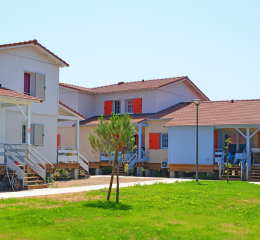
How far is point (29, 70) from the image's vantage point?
20.2 metres

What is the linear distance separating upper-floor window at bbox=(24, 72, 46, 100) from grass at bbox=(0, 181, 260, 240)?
28.0ft

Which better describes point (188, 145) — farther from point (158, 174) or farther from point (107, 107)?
point (107, 107)

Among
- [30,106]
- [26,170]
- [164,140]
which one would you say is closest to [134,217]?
[26,170]

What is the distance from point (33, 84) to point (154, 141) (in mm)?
10232

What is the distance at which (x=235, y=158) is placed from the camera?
2419cm

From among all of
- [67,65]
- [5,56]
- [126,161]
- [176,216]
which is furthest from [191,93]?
[176,216]

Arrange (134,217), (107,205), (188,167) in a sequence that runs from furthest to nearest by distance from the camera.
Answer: (188,167), (107,205), (134,217)

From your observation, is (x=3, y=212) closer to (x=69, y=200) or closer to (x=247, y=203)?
(x=69, y=200)

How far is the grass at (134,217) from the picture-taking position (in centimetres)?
765

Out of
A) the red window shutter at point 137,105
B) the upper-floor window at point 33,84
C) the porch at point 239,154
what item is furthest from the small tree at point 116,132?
A: the red window shutter at point 137,105

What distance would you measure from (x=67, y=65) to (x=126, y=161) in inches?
324

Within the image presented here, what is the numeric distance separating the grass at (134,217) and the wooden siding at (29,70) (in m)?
8.15

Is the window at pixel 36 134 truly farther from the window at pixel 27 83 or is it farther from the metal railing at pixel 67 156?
the window at pixel 27 83

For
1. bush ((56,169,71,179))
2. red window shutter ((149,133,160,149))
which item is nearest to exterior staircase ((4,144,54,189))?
bush ((56,169,71,179))
